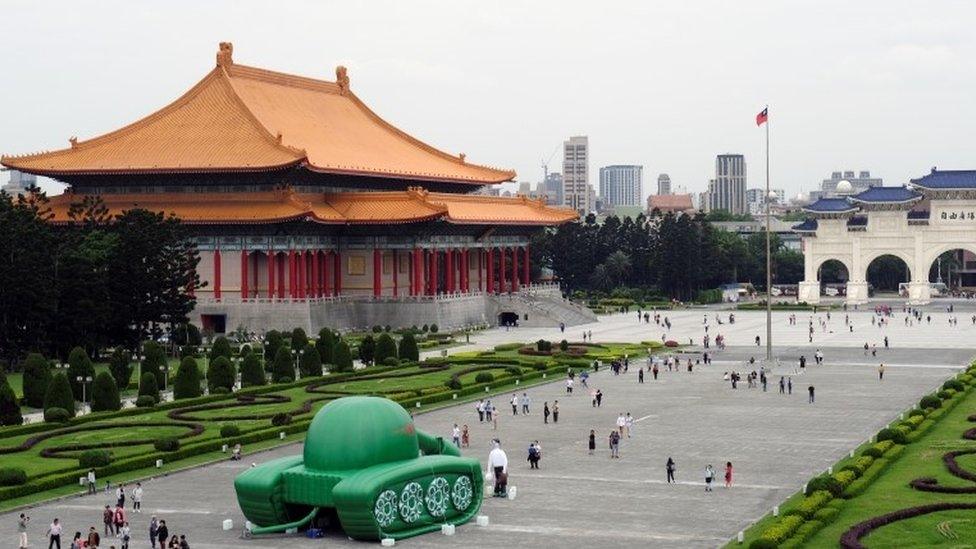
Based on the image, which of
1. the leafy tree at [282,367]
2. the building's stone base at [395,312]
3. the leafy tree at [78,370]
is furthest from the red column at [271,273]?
the leafy tree at [78,370]

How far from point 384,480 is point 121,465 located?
13.9 metres

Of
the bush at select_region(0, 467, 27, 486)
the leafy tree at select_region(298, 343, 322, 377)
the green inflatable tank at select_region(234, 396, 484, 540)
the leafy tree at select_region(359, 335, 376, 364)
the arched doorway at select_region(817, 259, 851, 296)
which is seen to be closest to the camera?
the green inflatable tank at select_region(234, 396, 484, 540)

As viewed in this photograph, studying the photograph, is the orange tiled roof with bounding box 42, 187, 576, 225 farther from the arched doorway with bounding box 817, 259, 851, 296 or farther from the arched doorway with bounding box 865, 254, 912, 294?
the arched doorway with bounding box 865, 254, 912, 294

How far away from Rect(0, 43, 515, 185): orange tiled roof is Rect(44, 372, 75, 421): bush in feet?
134

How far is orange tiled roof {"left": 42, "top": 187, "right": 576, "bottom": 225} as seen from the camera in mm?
98250

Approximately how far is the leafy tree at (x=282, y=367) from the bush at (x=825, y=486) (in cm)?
3474

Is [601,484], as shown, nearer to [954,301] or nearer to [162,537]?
[162,537]

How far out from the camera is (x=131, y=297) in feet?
263

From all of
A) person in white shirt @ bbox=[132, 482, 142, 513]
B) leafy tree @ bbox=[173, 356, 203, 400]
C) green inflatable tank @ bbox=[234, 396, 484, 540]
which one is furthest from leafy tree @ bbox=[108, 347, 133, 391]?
green inflatable tank @ bbox=[234, 396, 484, 540]

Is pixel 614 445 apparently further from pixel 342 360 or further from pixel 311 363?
pixel 342 360

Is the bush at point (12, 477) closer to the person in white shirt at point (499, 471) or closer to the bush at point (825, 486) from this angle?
the person in white shirt at point (499, 471)

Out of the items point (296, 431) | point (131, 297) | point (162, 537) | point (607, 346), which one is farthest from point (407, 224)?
point (162, 537)

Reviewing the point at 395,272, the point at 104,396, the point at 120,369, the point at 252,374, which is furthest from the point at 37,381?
the point at 395,272

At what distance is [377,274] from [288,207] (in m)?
9.84
